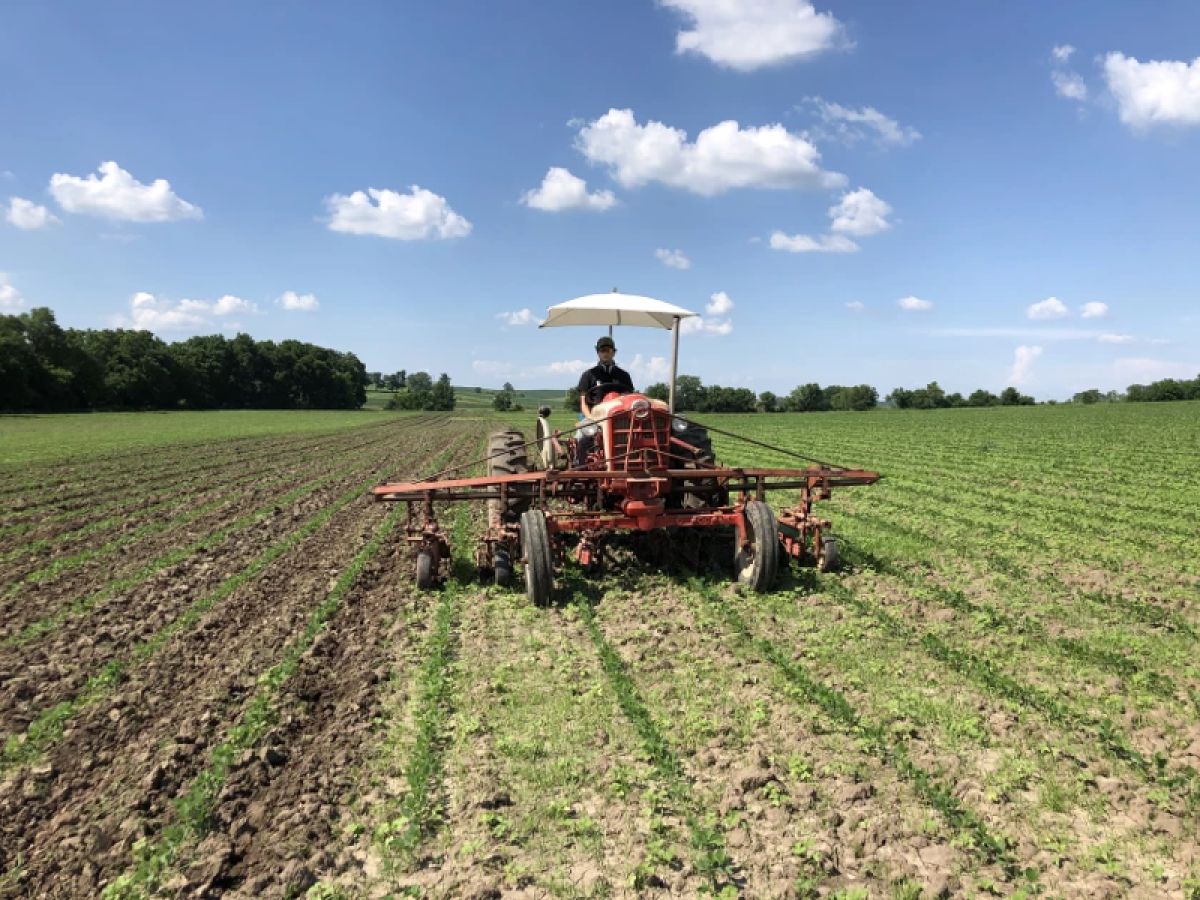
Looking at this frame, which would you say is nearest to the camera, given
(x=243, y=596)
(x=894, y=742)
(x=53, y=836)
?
(x=53, y=836)

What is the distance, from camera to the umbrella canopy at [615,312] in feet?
27.9

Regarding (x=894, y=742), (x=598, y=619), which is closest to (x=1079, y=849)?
(x=894, y=742)

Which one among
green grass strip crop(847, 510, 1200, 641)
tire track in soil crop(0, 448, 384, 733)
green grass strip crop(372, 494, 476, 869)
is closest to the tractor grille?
green grass strip crop(372, 494, 476, 869)

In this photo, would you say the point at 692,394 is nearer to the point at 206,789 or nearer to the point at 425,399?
the point at 425,399

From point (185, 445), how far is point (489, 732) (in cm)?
2551

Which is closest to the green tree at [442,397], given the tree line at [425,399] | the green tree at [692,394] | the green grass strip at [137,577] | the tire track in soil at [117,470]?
the tree line at [425,399]

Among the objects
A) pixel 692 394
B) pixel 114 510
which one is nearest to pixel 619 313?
pixel 114 510

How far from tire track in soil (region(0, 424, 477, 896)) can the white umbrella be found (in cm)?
446

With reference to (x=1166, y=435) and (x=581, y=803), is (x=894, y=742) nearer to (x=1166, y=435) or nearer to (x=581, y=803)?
(x=581, y=803)

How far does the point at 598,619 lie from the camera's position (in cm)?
606

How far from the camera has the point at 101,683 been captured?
4.86 metres

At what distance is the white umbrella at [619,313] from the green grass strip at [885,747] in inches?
143

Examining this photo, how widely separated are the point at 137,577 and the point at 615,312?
20.1 feet

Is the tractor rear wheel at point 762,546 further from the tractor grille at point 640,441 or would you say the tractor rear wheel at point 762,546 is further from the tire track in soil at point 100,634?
the tire track in soil at point 100,634
